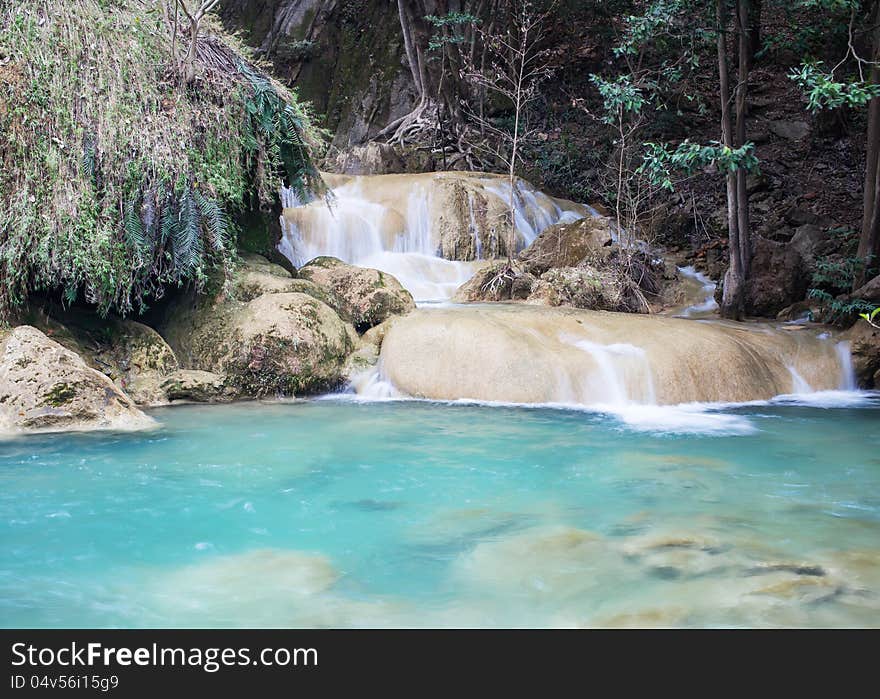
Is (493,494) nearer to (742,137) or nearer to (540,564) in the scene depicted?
(540,564)

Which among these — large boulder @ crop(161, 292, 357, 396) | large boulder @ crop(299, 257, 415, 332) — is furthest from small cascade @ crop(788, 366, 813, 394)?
large boulder @ crop(161, 292, 357, 396)

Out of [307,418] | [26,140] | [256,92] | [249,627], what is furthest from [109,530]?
[256,92]

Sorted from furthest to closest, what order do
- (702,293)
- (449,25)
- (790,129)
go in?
(449,25)
(790,129)
(702,293)

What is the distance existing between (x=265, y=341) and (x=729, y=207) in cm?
589

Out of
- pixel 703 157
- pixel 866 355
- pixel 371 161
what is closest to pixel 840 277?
pixel 866 355

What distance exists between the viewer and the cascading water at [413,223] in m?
13.0

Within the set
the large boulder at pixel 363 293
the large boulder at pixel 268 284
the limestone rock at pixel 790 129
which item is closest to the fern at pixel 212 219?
the large boulder at pixel 268 284

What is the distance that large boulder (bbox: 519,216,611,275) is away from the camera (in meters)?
12.6

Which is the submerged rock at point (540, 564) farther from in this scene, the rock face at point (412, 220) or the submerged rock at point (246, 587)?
the rock face at point (412, 220)

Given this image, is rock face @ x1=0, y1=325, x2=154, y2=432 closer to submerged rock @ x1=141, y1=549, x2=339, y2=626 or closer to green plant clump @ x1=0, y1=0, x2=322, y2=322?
green plant clump @ x1=0, y1=0, x2=322, y2=322

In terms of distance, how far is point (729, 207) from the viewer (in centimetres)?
991

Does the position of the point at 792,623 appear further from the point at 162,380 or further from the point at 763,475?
the point at 162,380

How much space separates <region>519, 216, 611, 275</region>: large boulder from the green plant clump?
5397 mm

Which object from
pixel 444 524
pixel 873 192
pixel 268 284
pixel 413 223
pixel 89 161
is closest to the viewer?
pixel 444 524
